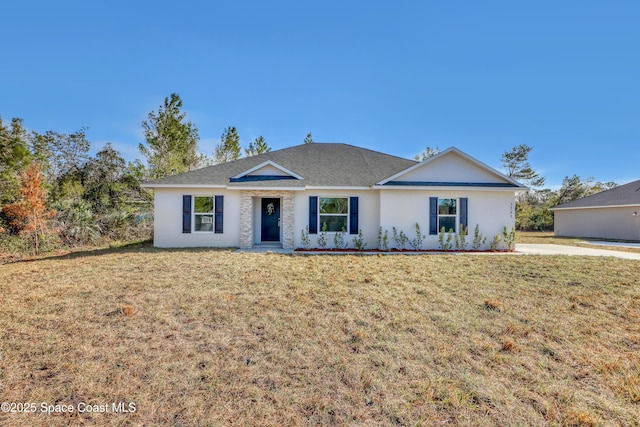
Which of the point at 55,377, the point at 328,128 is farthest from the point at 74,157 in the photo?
the point at 55,377

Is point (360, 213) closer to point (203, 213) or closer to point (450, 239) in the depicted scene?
point (450, 239)

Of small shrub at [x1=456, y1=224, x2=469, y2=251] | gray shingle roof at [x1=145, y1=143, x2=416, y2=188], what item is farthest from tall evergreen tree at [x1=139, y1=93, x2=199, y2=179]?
small shrub at [x1=456, y1=224, x2=469, y2=251]

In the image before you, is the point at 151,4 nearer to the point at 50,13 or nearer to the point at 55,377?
the point at 50,13

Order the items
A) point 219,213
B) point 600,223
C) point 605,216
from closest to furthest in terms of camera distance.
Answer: point 219,213, point 605,216, point 600,223

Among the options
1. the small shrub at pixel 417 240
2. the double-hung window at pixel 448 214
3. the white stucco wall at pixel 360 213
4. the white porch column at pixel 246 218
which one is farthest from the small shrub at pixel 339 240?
the double-hung window at pixel 448 214

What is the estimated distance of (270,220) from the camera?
13.8 m

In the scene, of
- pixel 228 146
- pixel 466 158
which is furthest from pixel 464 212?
Answer: pixel 228 146

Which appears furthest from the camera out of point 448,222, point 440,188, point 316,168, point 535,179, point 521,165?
point 521,165

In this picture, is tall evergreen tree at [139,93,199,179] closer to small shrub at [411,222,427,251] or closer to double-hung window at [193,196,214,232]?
double-hung window at [193,196,214,232]

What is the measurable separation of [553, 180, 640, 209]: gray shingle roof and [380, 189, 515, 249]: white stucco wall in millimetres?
14179

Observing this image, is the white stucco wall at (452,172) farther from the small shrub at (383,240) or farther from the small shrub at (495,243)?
the small shrub at (383,240)

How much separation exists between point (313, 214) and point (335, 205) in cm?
109

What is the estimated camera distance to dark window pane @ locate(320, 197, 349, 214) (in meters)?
12.6

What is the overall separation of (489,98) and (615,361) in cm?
1866
